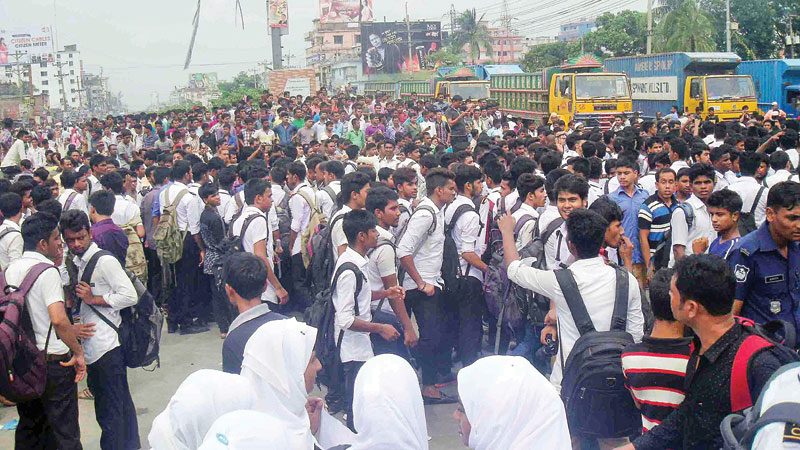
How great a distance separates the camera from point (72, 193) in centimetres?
765

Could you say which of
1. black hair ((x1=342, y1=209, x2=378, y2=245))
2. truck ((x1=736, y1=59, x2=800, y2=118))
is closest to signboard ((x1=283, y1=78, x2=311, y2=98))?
truck ((x1=736, y1=59, x2=800, y2=118))

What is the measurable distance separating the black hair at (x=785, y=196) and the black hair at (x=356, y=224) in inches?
88.4

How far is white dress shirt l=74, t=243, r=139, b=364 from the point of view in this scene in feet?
14.4

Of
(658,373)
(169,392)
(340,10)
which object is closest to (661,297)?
(658,373)

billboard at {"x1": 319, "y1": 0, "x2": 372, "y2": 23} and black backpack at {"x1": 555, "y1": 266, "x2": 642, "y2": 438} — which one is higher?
billboard at {"x1": 319, "y1": 0, "x2": 372, "y2": 23}

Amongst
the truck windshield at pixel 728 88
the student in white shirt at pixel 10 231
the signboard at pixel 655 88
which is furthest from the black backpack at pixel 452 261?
the signboard at pixel 655 88

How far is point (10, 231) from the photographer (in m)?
5.35

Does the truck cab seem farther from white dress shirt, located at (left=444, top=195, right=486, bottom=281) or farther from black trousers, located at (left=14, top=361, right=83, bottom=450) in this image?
black trousers, located at (left=14, top=361, right=83, bottom=450)

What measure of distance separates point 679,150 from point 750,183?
199 centimetres

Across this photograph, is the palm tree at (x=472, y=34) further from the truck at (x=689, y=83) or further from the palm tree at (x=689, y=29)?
the truck at (x=689, y=83)

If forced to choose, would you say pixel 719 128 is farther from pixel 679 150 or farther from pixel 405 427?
pixel 405 427

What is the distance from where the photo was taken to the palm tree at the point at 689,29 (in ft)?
125

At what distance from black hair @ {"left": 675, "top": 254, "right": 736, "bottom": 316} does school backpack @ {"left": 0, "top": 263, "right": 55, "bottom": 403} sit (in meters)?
3.38

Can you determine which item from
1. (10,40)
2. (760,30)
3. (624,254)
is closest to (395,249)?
(624,254)
